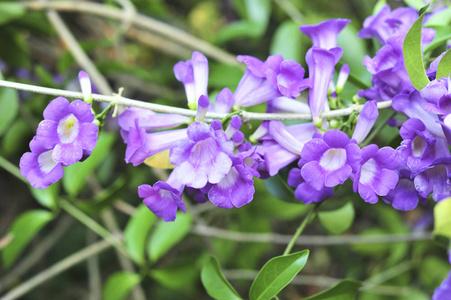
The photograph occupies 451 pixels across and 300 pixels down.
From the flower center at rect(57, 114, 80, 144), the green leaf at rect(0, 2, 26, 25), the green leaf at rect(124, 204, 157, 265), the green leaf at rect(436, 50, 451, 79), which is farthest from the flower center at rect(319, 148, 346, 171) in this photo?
the green leaf at rect(0, 2, 26, 25)

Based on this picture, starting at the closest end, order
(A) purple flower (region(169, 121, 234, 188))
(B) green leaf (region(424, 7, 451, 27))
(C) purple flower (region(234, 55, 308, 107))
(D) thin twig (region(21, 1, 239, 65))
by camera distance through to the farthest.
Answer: (A) purple flower (region(169, 121, 234, 188)) < (C) purple flower (region(234, 55, 308, 107)) < (B) green leaf (region(424, 7, 451, 27)) < (D) thin twig (region(21, 1, 239, 65))

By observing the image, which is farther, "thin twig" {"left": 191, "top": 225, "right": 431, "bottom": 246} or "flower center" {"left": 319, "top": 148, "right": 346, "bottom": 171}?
"thin twig" {"left": 191, "top": 225, "right": 431, "bottom": 246}

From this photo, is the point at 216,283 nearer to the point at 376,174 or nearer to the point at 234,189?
the point at 234,189

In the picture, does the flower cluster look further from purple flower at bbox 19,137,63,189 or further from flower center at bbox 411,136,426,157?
flower center at bbox 411,136,426,157

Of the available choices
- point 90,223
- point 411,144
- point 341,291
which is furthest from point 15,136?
point 411,144

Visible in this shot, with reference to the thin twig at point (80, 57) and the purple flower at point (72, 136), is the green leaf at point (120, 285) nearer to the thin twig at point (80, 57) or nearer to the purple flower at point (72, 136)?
the thin twig at point (80, 57)
